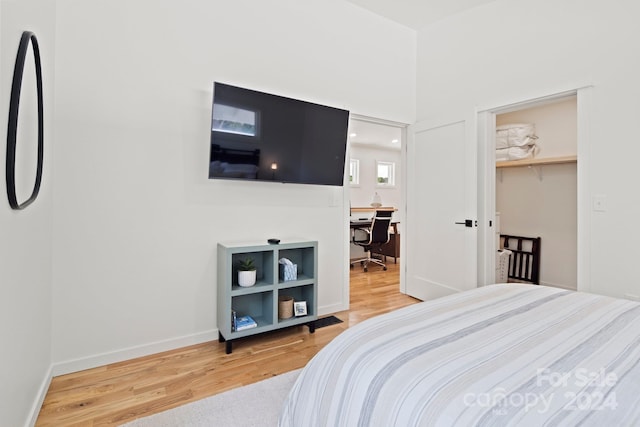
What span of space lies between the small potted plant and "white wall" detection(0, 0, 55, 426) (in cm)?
114

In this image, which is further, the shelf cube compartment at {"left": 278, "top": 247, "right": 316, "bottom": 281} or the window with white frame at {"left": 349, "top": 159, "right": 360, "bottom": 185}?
the window with white frame at {"left": 349, "top": 159, "right": 360, "bottom": 185}

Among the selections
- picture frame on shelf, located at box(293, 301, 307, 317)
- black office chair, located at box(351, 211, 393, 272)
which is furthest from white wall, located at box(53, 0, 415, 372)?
black office chair, located at box(351, 211, 393, 272)

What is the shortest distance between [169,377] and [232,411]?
1.95ft

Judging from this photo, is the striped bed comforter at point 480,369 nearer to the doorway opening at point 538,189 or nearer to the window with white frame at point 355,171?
the doorway opening at point 538,189

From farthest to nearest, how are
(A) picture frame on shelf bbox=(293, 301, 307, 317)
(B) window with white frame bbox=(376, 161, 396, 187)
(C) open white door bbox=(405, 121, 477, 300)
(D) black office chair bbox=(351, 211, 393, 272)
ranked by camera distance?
(B) window with white frame bbox=(376, 161, 396, 187) → (D) black office chair bbox=(351, 211, 393, 272) → (C) open white door bbox=(405, 121, 477, 300) → (A) picture frame on shelf bbox=(293, 301, 307, 317)

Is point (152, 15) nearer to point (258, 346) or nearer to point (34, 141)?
point (34, 141)

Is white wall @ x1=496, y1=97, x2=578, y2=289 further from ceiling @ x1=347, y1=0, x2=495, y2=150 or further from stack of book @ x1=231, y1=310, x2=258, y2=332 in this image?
stack of book @ x1=231, y1=310, x2=258, y2=332

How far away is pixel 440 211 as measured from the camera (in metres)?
3.40

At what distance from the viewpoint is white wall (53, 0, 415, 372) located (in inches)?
80.5

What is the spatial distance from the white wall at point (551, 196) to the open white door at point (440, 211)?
1.46 metres

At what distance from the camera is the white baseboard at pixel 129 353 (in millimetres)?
2038

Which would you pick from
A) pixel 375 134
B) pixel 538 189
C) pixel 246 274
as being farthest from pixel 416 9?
pixel 246 274

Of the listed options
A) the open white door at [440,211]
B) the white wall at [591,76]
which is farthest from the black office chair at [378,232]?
the white wall at [591,76]

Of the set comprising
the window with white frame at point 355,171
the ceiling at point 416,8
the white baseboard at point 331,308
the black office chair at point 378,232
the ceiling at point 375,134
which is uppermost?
the ceiling at point 416,8
